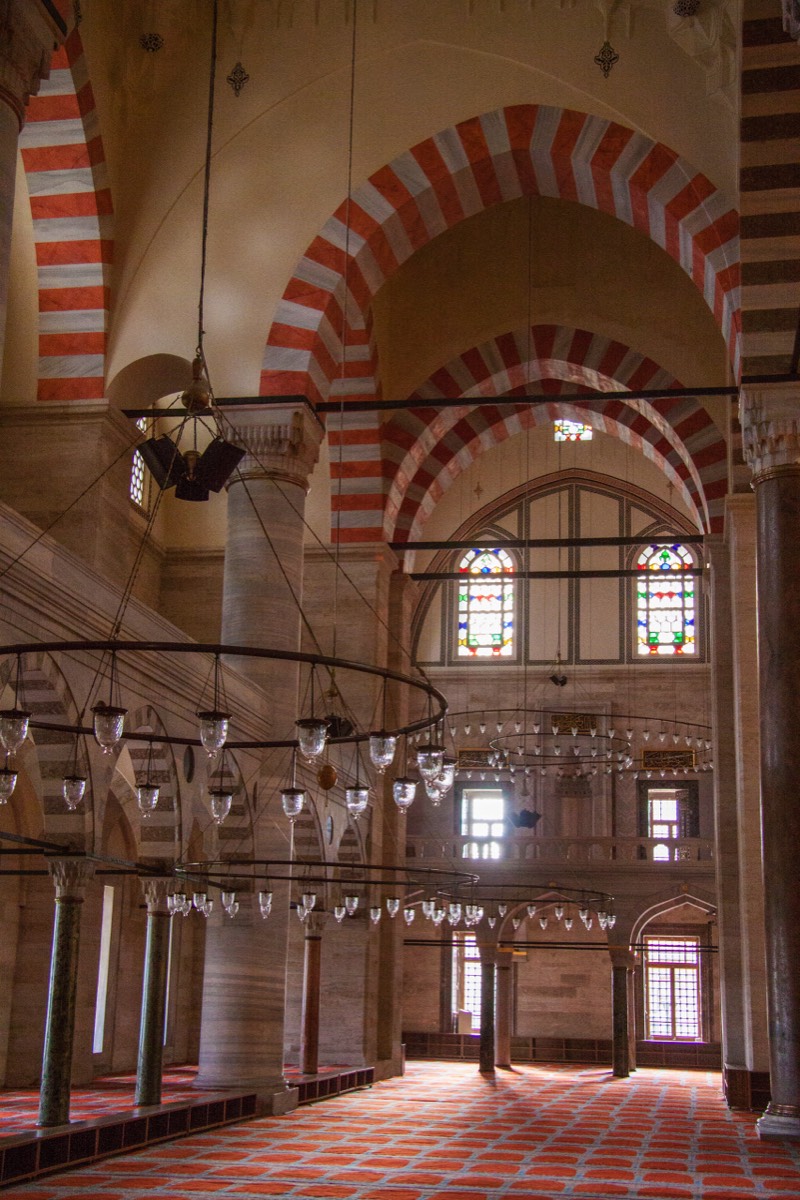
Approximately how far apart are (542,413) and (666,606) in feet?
18.4

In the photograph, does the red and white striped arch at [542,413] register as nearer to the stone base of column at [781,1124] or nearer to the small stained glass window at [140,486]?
the small stained glass window at [140,486]

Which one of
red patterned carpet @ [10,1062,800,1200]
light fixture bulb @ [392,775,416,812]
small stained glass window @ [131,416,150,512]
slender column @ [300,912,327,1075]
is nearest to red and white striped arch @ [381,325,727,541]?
small stained glass window @ [131,416,150,512]

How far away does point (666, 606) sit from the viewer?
2466cm

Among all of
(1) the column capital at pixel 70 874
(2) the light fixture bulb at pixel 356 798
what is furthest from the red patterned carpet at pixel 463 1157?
(2) the light fixture bulb at pixel 356 798

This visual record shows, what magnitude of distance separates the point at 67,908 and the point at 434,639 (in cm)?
1559

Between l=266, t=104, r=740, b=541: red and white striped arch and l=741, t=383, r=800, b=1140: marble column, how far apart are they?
6.21 feet

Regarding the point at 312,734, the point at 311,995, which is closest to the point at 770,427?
the point at 312,734

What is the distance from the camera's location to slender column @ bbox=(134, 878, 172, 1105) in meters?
11.3

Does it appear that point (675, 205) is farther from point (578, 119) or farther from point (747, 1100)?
point (747, 1100)

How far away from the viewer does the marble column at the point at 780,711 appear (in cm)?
1007

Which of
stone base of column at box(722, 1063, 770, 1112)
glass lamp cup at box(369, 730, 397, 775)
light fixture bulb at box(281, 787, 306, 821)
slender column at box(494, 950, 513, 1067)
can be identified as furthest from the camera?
slender column at box(494, 950, 513, 1067)

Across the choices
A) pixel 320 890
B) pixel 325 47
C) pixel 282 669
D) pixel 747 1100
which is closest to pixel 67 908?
pixel 282 669

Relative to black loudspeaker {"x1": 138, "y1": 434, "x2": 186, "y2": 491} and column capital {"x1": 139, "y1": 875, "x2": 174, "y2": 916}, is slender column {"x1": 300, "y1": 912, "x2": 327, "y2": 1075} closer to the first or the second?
column capital {"x1": 139, "y1": 875, "x2": 174, "y2": 916}

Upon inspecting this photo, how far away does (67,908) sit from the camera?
10.1 metres
